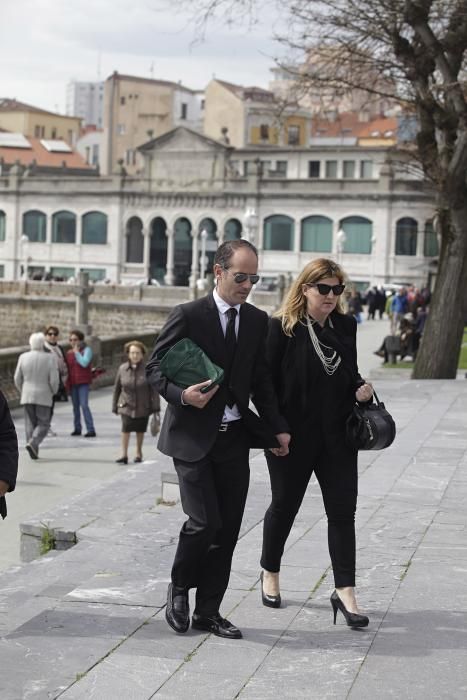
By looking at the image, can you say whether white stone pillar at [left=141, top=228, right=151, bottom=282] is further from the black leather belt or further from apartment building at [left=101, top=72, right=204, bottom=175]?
the black leather belt

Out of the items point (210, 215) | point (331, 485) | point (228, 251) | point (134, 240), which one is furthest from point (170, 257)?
point (228, 251)

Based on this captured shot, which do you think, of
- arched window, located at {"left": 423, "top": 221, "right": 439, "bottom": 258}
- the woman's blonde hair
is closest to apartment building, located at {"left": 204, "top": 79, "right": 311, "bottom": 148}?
arched window, located at {"left": 423, "top": 221, "right": 439, "bottom": 258}

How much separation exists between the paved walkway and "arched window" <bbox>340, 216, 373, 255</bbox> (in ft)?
193

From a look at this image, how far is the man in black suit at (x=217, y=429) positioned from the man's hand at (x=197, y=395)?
1 cm

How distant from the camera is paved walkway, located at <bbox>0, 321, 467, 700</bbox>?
16.7 ft

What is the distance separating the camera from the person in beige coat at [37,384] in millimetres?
15844

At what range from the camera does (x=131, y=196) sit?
75.0 meters

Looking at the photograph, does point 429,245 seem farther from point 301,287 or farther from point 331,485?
point 331,485

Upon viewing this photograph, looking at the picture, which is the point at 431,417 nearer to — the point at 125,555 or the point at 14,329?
the point at 125,555

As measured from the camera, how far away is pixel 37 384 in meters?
15.9

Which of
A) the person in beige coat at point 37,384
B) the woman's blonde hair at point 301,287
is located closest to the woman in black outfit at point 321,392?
the woman's blonde hair at point 301,287

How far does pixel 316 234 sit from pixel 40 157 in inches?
1487

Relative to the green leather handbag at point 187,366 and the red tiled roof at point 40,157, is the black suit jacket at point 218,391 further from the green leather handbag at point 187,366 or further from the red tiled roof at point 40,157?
the red tiled roof at point 40,157

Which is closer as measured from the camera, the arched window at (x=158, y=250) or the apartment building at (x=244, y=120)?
the arched window at (x=158, y=250)
